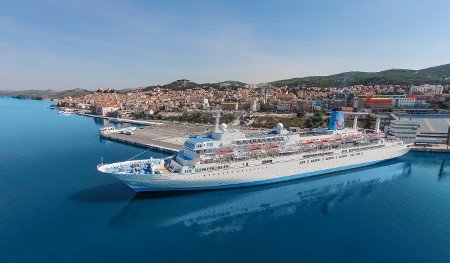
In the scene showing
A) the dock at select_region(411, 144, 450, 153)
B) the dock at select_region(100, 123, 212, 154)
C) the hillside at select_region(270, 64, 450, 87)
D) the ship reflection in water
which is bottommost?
the ship reflection in water

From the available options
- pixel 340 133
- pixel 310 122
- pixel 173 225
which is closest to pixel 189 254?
pixel 173 225

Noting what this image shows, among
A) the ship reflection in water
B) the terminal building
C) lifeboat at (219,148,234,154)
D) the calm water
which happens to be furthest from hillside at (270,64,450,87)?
lifeboat at (219,148,234,154)

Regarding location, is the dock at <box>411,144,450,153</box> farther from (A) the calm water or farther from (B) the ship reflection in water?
(B) the ship reflection in water

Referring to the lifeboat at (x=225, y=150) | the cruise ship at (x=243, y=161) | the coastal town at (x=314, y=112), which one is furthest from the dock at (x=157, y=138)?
the lifeboat at (x=225, y=150)

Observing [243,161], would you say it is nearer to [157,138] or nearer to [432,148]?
[157,138]

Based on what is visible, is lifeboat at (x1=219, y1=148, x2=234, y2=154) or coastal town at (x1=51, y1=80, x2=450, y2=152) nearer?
lifeboat at (x1=219, y1=148, x2=234, y2=154)

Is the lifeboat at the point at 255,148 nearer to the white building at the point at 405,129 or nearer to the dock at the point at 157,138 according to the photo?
the dock at the point at 157,138
